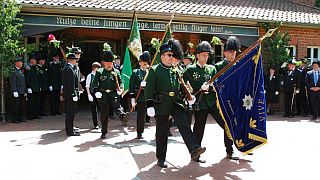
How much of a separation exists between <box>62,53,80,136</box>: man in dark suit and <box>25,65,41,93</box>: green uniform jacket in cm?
316

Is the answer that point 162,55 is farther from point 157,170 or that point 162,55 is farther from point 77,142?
point 77,142

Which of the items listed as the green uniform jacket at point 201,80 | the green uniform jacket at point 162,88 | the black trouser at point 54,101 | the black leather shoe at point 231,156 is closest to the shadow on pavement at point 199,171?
the black leather shoe at point 231,156

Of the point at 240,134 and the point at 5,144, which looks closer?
the point at 240,134

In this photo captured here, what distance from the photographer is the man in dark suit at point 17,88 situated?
1119cm

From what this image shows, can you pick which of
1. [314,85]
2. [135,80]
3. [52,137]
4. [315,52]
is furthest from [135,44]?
[315,52]

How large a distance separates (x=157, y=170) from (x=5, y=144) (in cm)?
385

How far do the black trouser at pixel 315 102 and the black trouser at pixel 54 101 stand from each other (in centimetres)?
891

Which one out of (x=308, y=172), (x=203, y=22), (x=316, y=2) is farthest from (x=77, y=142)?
(x=316, y=2)

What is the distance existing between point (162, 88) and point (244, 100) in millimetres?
1422

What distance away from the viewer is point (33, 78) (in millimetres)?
11906

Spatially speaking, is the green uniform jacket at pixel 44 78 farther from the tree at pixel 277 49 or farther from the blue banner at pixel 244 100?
the tree at pixel 277 49

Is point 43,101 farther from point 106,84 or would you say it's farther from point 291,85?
point 291,85

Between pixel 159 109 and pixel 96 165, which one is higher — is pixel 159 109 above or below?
above

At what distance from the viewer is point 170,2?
1606cm
